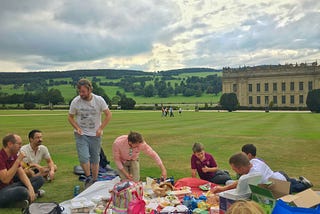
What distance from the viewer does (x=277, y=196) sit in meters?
5.29

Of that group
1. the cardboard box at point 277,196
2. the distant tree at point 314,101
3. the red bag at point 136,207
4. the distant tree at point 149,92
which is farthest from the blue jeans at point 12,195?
the distant tree at point 149,92

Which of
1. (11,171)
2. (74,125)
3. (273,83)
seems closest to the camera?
(11,171)

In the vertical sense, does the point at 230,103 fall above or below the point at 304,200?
below

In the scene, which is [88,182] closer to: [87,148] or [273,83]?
[87,148]

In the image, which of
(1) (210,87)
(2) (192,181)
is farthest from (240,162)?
(1) (210,87)

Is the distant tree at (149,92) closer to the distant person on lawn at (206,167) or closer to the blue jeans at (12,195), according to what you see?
the distant person on lawn at (206,167)

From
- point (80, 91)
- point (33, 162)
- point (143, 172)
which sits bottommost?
point (143, 172)

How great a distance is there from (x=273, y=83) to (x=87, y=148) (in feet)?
347

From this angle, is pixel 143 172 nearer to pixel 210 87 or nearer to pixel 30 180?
pixel 30 180

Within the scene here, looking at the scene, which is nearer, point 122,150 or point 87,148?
point 122,150

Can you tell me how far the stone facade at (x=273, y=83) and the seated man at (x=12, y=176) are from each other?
10213cm

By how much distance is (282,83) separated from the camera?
106m

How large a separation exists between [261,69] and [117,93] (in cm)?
6232

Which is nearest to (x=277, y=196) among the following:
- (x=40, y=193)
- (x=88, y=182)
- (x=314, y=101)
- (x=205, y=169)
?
(x=205, y=169)
